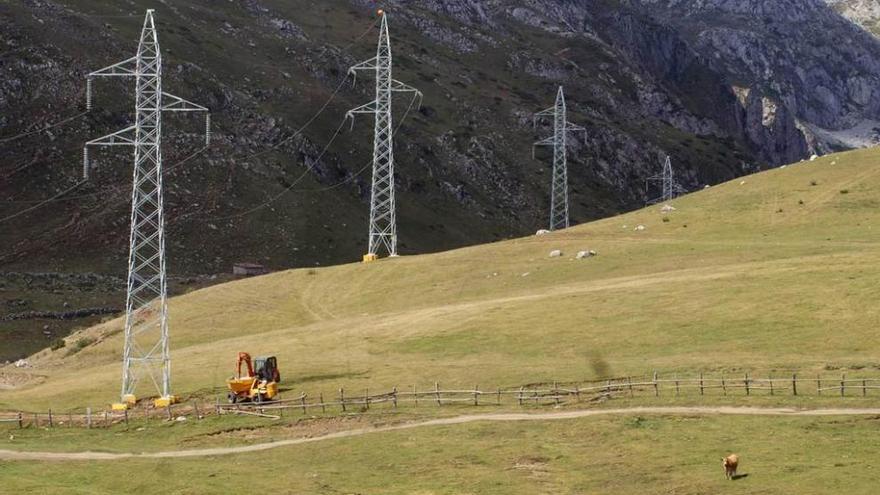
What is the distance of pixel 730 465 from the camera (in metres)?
48.3

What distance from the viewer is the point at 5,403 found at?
79000 millimetres

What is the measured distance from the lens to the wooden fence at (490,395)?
64.5 metres

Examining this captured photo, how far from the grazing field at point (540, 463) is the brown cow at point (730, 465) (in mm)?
433

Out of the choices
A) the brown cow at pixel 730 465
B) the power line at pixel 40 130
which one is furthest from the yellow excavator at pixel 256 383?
the power line at pixel 40 130

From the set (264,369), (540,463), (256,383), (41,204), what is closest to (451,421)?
(540,463)

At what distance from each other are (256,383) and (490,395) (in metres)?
15.6

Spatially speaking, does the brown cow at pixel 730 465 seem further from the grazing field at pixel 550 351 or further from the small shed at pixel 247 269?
the small shed at pixel 247 269

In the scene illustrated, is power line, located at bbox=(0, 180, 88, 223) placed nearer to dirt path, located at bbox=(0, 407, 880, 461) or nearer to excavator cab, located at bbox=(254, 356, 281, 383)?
excavator cab, located at bbox=(254, 356, 281, 383)

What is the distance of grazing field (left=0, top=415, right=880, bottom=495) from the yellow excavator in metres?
12.9

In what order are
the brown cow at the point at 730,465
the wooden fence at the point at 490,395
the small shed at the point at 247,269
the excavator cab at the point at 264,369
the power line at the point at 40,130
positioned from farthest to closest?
1. the power line at the point at 40,130
2. the small shed at the point at 247,269
3. the excavator cab at the point at 264,369
4. the wooden fence at the point at 490,395
5. the brown cow at the point at 730,465

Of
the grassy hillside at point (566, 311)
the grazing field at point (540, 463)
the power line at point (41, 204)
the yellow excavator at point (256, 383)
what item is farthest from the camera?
the power line at point (41, 204)

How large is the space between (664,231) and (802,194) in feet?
63.4

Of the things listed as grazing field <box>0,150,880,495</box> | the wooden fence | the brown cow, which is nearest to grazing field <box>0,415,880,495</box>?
grazing field <box>0,150,880,495</box>

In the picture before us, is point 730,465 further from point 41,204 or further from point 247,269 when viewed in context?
point 41,204
